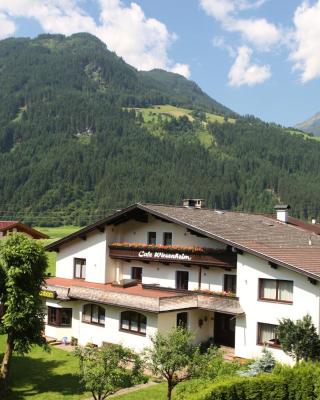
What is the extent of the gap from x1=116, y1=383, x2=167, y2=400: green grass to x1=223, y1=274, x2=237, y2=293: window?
9067 millimetres

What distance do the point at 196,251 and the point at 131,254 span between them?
5.86 meters

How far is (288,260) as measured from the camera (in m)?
29.8

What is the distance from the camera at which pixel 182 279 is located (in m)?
36.3

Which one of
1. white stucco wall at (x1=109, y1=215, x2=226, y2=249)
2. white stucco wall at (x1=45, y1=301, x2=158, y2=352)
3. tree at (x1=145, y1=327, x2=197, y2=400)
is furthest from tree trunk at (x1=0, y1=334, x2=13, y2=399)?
white stucco wall at (x1=109, y1=215, x2=226, y2=249)

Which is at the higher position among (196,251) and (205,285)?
(196,251)

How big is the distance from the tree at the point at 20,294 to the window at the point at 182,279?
38.4 feet

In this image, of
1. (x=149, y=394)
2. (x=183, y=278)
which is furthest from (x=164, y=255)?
(x=149, y=394)

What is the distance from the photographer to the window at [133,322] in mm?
32769

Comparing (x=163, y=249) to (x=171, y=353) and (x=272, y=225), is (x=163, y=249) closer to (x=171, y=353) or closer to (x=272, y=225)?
(x=272, y=225)

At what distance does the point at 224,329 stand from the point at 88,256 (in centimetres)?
1210

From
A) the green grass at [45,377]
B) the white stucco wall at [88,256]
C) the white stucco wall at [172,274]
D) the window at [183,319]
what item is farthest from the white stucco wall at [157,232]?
the green grass at [45,377]

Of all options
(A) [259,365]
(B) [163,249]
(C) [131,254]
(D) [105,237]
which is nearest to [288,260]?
(A) [259,365]

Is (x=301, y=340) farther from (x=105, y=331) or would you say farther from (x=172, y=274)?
(x=105, y=331)

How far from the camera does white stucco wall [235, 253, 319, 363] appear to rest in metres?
29.0
